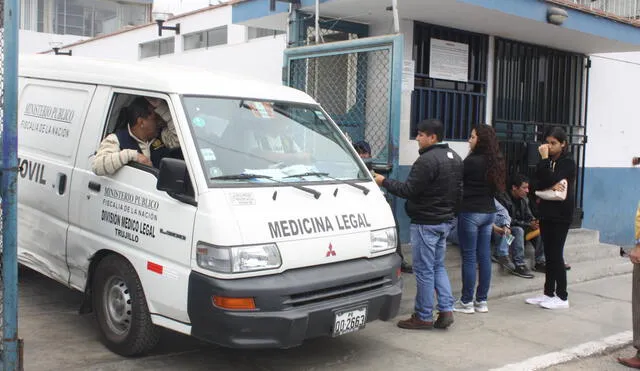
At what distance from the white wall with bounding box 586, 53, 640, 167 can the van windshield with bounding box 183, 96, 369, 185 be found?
626 centimetres

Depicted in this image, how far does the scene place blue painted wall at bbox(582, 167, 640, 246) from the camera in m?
10.2

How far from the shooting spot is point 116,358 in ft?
15.3

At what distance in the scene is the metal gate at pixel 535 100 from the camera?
→ 8883 millimetres

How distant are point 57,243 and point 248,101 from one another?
1892 millimetres

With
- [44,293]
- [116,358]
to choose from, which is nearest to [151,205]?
[116,358]

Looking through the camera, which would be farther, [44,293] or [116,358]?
[44,293]

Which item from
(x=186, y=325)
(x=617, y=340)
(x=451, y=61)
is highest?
(x=451, y=61)

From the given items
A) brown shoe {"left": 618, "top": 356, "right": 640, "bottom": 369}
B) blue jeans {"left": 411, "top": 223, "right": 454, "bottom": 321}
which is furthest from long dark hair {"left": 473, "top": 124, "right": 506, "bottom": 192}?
brown shoe {"left": 618, "top": 356, "right": 640, "bottom": 369}

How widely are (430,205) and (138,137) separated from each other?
2.41m

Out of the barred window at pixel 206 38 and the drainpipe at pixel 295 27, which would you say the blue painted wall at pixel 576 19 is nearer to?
the drainpipe at pixel 295 27

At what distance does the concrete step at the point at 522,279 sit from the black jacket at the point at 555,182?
3.68 feet

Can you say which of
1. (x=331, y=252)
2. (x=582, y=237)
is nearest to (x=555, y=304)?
(x=582, y=237)

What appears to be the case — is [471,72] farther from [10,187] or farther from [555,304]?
[10,187]

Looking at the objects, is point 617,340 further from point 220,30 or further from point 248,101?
point 220,30
